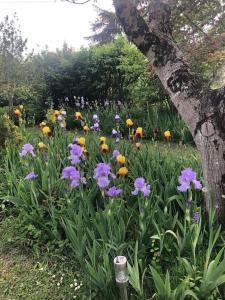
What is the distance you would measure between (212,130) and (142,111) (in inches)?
220

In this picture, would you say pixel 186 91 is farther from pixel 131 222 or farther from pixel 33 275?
pixel 33 275

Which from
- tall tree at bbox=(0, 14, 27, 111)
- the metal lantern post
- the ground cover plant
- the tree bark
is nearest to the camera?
the metal lantern post

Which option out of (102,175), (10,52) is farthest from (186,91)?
(10,52)

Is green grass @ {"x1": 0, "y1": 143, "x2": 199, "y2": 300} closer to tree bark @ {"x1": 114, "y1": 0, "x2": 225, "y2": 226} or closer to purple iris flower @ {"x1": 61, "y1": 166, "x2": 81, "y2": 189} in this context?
purple iris flower @ {"x1": 61, "y1": 166, "x2": 81, "y2": 189}

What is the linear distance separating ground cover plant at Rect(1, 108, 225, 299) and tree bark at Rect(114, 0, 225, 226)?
8.4 inches

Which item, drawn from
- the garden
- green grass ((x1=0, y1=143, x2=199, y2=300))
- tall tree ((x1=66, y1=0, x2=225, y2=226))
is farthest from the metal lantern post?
tall tree ((x1=66, y1=0, x2=225, y2=226))

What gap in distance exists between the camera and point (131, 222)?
3018 mm

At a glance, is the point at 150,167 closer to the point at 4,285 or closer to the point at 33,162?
the point at 33,162

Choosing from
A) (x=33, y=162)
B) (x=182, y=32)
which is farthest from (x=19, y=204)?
(x=182, y=32)

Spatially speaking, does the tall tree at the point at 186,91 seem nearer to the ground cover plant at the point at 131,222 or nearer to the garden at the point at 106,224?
the garden at the point at 106,224

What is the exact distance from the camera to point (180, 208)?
3.22m

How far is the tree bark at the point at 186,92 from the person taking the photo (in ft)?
9.39

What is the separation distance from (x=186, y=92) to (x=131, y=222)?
110 centimetres

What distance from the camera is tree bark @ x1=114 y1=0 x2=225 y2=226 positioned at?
2.86 metres
